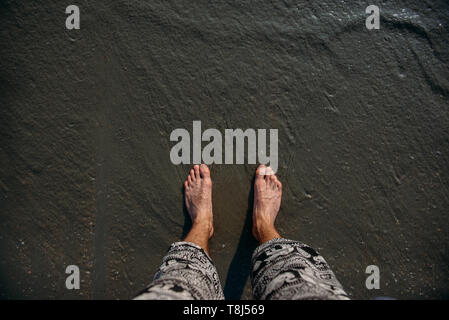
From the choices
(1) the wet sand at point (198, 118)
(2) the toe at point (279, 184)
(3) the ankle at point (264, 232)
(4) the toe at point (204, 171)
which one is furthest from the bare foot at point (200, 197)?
(2) the toe at point (279, 184)

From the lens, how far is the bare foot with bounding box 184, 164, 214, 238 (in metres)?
1.79

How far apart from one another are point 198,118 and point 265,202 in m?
0.68

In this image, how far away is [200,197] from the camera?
178cm

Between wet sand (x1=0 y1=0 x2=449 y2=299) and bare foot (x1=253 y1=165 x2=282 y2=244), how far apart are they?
0.14m

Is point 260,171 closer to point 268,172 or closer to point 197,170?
point 268,172

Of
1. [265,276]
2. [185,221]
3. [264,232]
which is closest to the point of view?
[265,276]

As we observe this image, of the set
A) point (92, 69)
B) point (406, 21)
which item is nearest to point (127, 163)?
point (92, 69)

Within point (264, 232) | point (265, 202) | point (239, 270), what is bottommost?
point (239, 270)

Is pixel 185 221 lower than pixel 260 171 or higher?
lower

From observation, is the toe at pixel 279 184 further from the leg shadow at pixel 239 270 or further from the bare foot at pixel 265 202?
the leg shadow at pixel 239 270

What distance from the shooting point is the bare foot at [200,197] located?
1.79 m

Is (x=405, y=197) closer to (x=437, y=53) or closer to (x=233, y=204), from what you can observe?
(x=437, y=53)

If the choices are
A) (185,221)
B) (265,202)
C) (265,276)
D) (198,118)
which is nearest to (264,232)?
(265,202)

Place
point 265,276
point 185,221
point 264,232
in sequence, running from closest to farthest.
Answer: point 265,276, point 264,232, point 185,221
